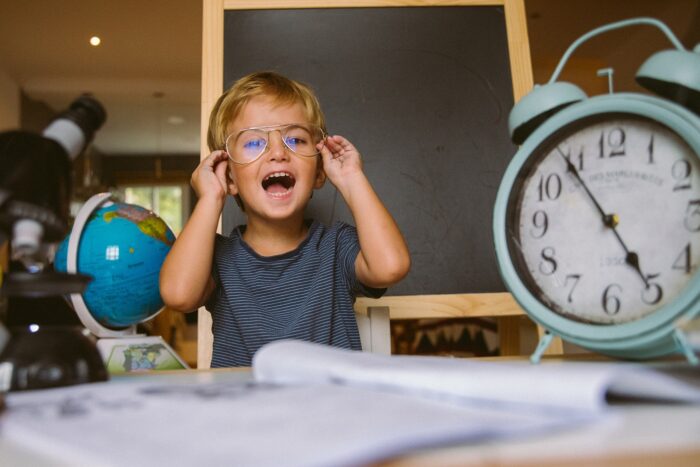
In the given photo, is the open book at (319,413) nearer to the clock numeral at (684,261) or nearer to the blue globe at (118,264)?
the clock numeral at (684,261)

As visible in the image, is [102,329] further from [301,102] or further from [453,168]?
[453,168]

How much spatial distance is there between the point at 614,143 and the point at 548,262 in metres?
0.15

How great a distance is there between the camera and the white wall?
261 inches

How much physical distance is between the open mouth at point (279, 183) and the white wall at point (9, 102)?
5903 millimetres

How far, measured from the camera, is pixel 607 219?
74 centimetres

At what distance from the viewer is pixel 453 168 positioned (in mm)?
1604

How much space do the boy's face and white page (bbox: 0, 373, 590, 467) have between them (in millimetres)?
879

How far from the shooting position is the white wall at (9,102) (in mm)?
6625

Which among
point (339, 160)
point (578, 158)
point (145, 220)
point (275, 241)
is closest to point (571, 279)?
point (578, 158)

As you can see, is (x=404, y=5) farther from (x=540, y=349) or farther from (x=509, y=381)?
(x=509, y=381)

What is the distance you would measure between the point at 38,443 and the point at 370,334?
3.52 feet

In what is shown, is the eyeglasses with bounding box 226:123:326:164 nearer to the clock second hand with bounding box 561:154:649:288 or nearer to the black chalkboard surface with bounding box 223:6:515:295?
the black chalkboard surface with bounding box 223:6:515:295

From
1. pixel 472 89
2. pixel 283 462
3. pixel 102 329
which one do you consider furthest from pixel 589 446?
pixel 472 89

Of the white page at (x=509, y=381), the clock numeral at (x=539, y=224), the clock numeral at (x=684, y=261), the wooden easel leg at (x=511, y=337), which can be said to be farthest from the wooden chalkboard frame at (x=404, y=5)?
the white page at (x=509, y=381)
